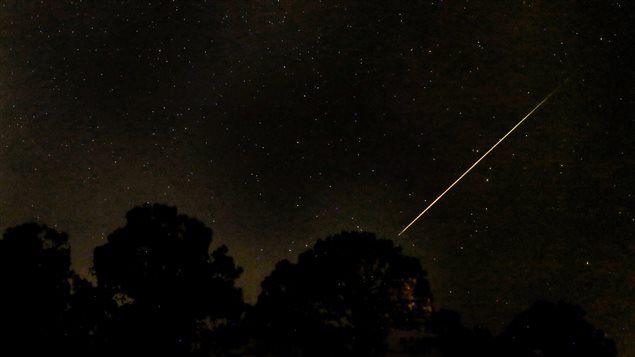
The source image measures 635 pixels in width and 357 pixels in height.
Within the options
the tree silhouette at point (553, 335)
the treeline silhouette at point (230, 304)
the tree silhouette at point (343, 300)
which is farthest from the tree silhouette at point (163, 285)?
the tree silhouette at point (553, 335)

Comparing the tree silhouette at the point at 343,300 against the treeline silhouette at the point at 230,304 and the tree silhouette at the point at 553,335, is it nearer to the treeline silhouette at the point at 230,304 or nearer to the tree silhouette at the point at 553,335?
the treeline silhouette at the point at 230,304

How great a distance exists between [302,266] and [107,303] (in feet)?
6.59

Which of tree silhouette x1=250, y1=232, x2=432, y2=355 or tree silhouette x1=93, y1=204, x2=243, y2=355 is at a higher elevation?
tree silhouette x1=93, y1=204, x2=243, y2=355

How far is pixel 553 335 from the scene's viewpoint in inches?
335

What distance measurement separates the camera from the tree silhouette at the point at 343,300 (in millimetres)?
8633

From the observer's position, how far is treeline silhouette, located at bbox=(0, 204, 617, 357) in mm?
8211

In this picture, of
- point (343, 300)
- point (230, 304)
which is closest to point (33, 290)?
point (230, 304)

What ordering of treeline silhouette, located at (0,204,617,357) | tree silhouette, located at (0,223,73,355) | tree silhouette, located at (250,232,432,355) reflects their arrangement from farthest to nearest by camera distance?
tree silhouette, located at (250,232,432,355) < treeline silhouette, located at (0,204,617,357) < tree silhouette, located at (0,223,73,355)

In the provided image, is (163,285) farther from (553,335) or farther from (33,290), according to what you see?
(553,335)

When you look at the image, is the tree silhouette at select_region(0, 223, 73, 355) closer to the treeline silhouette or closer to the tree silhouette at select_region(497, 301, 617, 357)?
the treeline silhouette

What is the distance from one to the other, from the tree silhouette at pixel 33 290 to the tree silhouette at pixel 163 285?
0.39 m

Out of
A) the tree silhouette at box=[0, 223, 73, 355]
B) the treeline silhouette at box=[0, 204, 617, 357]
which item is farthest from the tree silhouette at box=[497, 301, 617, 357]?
the tree silhouette at box=[0, 223, 73, 355]

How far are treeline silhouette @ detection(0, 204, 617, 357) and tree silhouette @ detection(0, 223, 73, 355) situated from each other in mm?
11

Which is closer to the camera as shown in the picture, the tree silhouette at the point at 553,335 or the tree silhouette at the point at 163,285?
the tree silhouette at the point at 163,285
